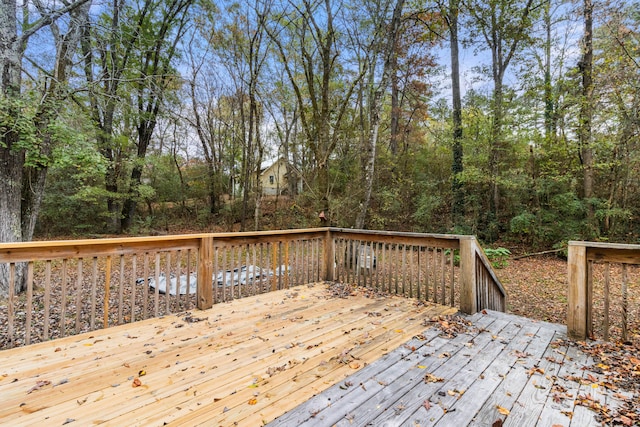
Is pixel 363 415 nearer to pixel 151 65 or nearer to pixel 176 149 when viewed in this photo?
pixel 151 65

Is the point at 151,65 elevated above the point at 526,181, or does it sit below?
above

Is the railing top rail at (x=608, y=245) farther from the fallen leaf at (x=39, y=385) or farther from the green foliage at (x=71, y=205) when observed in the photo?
the green foliage at (x=71, y=205)

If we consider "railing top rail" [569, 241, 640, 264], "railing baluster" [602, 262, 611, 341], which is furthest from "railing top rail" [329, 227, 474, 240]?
"railing baluster" [602, 262, 611, 341]

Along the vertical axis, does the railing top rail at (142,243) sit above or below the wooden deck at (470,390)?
above

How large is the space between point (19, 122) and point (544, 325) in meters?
7.29

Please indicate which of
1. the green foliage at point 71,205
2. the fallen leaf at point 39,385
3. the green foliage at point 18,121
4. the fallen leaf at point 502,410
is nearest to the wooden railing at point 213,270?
the fallen leaf at point 39,385

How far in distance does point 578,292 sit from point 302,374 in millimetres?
2641

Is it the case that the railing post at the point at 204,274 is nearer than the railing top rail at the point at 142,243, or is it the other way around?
the railing top rail at the point at 142,243

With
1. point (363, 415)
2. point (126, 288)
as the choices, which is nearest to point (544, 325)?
point (363, 415)

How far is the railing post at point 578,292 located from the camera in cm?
272

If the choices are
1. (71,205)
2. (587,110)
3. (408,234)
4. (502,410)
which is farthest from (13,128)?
(587,110)

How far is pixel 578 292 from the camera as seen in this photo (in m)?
2.76

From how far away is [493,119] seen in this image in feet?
28.0

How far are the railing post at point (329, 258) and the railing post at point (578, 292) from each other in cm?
313
